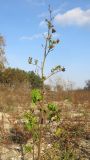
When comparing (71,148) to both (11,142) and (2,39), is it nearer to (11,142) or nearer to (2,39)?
(11,142)

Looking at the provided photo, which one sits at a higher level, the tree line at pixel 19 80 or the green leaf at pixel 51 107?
the tree line at pixel 19 80

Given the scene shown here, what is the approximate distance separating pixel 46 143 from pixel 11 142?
0.66 m

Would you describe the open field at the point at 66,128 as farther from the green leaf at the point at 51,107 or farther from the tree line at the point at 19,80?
the tree line at the point at 19,80

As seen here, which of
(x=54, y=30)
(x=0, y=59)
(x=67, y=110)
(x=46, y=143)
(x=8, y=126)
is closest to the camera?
(x=54, y=30)

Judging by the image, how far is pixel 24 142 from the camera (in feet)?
24.3

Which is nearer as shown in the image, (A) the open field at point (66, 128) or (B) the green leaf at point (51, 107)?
(B) the green leaf at point (51, 107)

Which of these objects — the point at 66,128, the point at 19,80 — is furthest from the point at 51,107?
the point at 19,80

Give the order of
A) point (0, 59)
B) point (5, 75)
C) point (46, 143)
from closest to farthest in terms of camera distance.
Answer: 1. point (46, 143)
2. point (5, 75)
3. point (0, 59)

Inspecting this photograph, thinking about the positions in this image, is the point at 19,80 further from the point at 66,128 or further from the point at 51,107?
the point at 51,107

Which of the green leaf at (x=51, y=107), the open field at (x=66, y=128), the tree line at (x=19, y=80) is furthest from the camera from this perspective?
the tree line at (x=19, y=80)

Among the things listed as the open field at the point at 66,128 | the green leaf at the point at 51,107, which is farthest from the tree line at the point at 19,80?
the green leaf at the point at 51,107

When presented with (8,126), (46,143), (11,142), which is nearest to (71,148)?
(46,143)

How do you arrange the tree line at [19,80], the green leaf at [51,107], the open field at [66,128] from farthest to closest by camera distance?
1. the tree line at [19,80]
2. the open field at [66,128]
3. the green leaf at [51,107]

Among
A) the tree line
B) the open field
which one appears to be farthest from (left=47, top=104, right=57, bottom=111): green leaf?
the tree line
